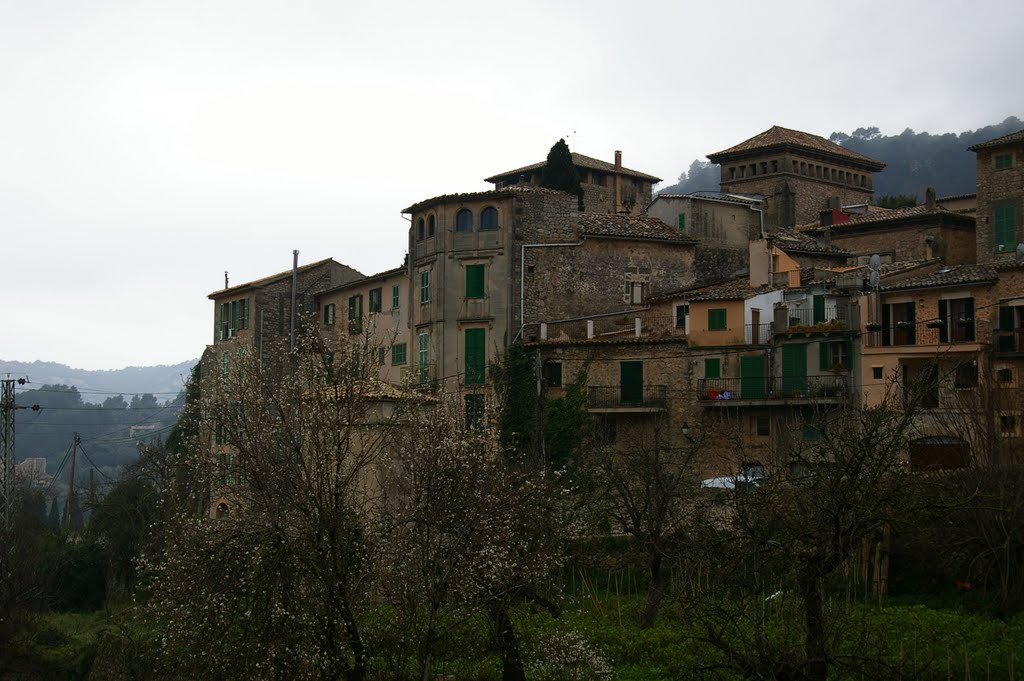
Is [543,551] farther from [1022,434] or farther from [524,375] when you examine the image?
[524,375]

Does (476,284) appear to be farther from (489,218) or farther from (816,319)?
(816,319)

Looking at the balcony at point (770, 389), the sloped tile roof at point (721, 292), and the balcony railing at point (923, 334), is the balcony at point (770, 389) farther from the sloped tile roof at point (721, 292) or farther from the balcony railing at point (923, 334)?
the sloped tile roof at point (721, 292)

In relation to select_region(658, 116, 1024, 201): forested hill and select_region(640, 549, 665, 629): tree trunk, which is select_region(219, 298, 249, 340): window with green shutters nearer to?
select_region(640, 549, 665, 629): tree trunk

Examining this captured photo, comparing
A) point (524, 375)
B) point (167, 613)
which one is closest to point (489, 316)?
point (524, 375)

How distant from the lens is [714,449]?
4362 centimetres

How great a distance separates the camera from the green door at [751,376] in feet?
142

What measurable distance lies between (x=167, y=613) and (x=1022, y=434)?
80.6 ft

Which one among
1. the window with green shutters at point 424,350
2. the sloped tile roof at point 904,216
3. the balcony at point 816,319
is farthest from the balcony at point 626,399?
the sloped tile roof at point 904,216

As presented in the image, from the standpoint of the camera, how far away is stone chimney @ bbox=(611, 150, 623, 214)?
2726 inches

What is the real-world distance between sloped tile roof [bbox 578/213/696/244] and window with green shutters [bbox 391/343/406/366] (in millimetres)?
8429

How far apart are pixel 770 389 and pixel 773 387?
165 mm

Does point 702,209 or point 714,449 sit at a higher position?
point 702,209

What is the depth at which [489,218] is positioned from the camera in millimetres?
47594

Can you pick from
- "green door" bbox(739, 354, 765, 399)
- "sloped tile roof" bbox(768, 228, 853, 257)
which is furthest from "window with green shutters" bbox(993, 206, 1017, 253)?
"green door" bbox(739, 354, 765, 399)
